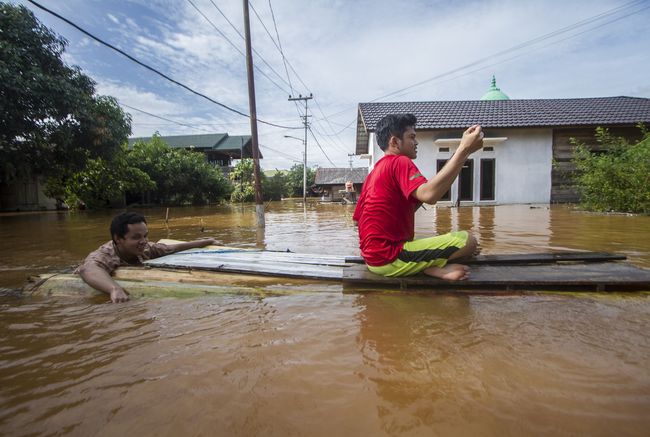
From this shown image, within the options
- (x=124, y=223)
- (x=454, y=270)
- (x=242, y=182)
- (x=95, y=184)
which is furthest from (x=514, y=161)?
(x=242, y=182)

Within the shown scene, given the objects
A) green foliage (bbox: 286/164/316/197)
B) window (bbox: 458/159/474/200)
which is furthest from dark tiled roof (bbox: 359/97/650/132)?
green foliage (bbox: 286/164/316/197)

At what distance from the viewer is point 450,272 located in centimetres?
252

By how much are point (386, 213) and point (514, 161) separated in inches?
524

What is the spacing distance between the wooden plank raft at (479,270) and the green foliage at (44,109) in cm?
896

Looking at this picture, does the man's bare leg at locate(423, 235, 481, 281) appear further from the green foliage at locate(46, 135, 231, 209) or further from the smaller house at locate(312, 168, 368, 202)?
the smaller house at locate(312, 168, 368, 202)

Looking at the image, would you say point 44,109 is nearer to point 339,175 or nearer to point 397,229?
point 397,229

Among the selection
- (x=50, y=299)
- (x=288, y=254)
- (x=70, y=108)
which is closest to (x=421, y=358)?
(x=288, y=254)

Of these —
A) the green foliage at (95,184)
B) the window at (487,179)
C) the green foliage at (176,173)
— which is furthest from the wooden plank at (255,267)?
the green foliage at (176,173)

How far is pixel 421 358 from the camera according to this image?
65.0 inches

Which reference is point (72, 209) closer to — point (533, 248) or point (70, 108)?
point (70, 108)

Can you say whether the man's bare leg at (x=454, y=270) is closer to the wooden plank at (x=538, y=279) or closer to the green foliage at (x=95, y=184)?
the wooden plank at (x=538, y=279)

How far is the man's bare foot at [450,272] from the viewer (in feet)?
8.17

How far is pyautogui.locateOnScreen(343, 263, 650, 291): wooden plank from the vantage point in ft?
7.93

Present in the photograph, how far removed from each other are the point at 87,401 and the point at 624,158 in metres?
11.5
